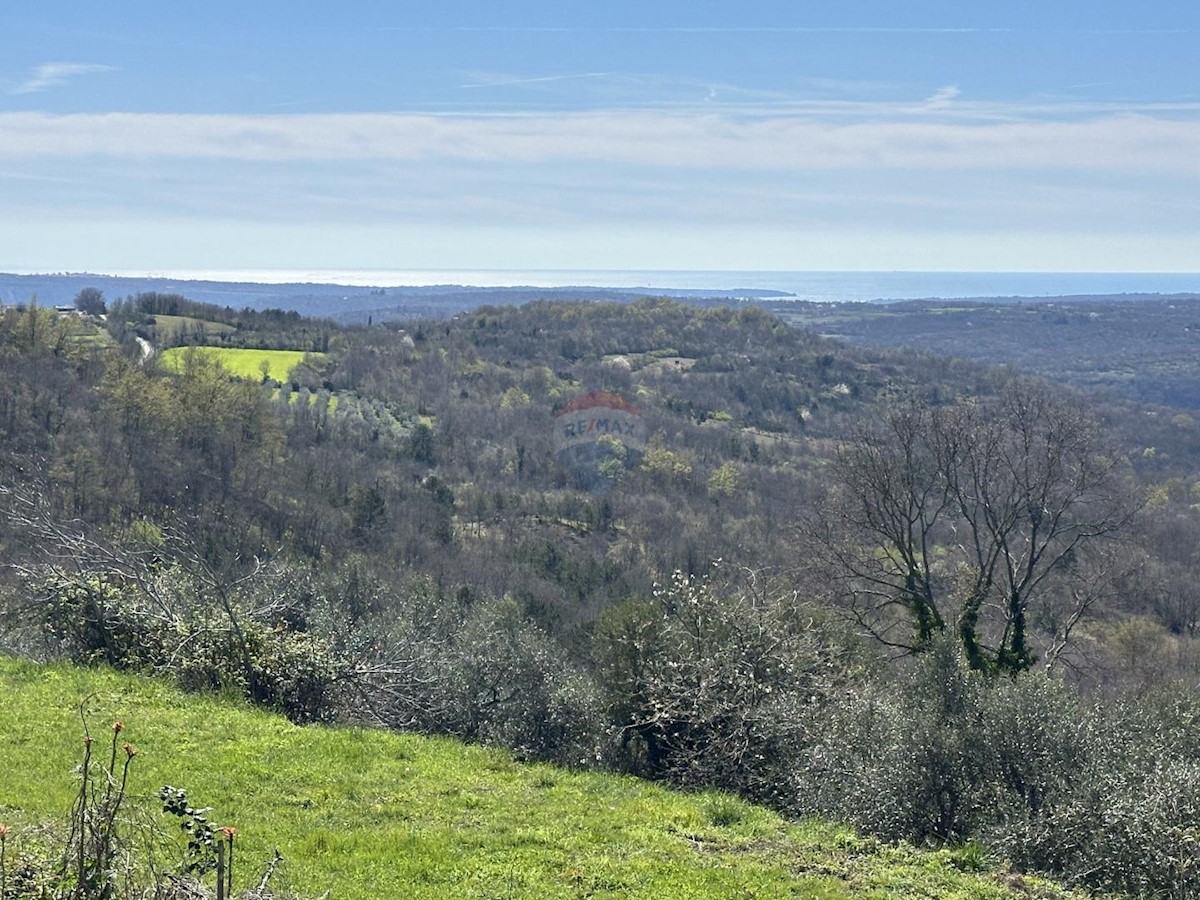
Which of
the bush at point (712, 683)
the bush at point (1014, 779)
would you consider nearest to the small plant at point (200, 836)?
the bush at point (1014, 779)

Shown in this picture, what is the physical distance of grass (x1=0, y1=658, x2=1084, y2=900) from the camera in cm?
786

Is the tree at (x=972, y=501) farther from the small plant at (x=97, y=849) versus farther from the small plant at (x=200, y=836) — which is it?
the small plant at (x=97, y=849)

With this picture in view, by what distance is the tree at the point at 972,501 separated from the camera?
20266 mm

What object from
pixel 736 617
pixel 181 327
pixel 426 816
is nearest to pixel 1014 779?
pixel 736 617

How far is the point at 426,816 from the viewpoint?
927 cm

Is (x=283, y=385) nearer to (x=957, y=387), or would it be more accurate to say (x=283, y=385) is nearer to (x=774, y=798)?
(x=957, y=387)

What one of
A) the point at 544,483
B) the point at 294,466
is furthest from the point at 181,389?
the point at 544,483

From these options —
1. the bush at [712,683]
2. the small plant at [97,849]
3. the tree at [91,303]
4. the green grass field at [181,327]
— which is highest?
the tree at [91,303]

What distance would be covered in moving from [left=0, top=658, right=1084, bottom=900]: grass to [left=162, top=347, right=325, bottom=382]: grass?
70.1m

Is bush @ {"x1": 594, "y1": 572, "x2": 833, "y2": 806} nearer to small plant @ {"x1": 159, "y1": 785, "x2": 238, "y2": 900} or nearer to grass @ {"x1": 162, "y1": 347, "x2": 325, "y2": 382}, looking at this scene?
small plant @ {"x1": 159, "y1": 785, "x2": 238, "y2": 900}

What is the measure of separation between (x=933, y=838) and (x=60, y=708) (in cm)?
885

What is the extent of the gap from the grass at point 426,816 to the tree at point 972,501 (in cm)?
1030

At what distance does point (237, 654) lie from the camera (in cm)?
1341

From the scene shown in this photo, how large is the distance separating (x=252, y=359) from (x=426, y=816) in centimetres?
8789
